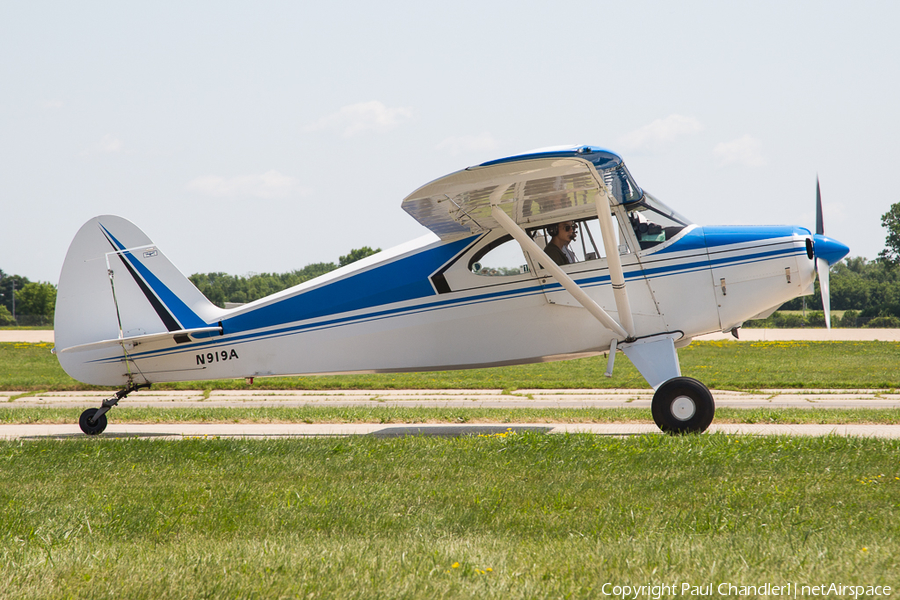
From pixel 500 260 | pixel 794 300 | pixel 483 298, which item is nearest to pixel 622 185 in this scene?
pixel 500 260

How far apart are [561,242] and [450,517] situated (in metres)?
4.86

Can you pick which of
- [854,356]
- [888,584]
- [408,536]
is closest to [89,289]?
[408,536]

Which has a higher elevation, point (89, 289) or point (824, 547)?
point (89, 289)

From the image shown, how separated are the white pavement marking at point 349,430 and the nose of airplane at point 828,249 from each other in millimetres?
2162

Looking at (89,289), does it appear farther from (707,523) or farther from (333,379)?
(333,379)

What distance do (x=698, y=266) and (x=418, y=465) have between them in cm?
451

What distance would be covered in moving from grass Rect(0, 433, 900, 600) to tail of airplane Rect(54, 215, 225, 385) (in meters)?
2.60

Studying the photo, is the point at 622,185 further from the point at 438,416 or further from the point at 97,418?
the point at 97,418

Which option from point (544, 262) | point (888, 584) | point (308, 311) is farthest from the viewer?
point (308, 311)

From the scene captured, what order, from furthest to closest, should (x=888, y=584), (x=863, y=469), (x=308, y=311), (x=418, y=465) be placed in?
(x=308, y=311) < (x=418, y=465) < (x=863, y=469) < (x=888, y=584)

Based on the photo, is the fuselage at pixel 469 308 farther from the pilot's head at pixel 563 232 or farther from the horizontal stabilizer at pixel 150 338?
the pilot's head at pixel 563 232

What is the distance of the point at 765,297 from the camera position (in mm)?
8625

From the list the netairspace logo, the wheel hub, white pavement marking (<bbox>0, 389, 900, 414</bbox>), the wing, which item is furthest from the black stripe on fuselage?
the netairspace logo

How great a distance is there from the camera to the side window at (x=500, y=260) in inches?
352
